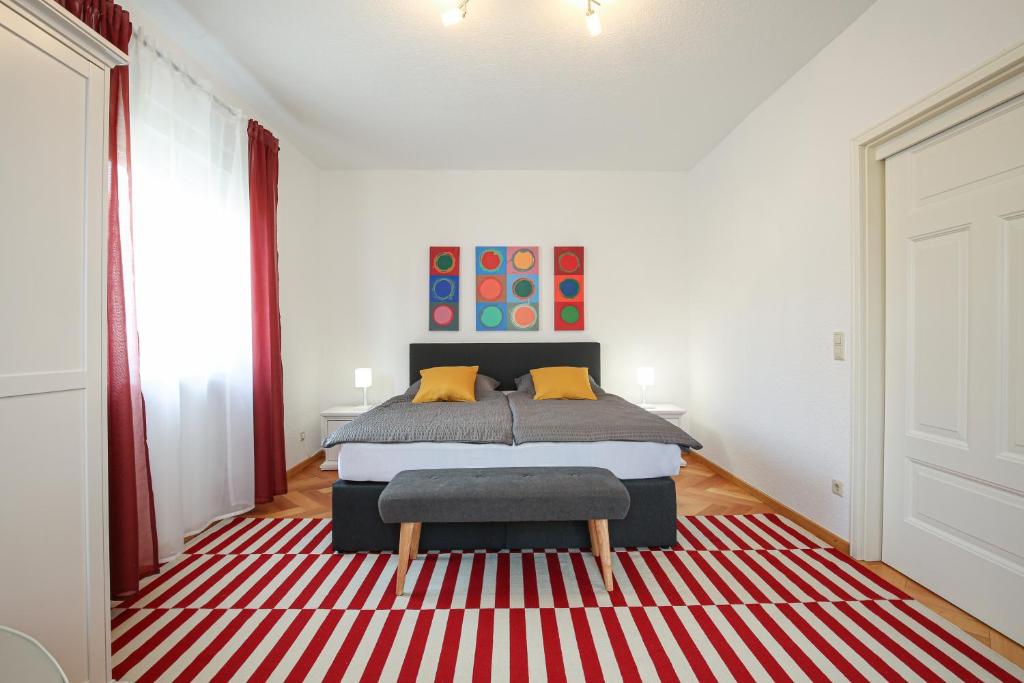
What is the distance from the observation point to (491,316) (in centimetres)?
432

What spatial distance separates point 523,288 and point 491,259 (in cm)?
42

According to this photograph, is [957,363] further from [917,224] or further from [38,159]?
[38,159]

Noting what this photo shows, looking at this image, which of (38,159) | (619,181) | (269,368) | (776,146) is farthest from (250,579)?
(619,181)

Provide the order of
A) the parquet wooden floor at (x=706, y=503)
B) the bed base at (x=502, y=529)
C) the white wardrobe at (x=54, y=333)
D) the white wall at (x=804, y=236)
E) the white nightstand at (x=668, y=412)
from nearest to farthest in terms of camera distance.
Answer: the white wardrobe at (x=54, y=333) → the parquet wooden floor at (x=706, y=503) → the white wall at (x=804, y=236) → the bed base at (x=502, y=529) → the white nightstand at (x=668, y=412)

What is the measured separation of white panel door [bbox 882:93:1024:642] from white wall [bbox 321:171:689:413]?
7.37ft

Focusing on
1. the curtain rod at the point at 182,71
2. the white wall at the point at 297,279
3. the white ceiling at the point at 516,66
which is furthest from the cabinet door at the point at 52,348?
the white wall at the point at 297,279

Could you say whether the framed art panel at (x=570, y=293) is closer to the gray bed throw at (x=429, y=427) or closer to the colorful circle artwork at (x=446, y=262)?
the colorful circle artwork at (x=446, y=262)

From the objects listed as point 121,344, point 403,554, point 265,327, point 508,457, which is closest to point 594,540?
point 508,457

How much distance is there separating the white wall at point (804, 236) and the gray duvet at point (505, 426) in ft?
2.55

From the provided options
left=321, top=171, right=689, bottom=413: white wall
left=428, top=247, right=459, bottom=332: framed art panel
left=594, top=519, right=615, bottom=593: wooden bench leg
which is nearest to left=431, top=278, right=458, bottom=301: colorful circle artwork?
left=428, top=247, right=459, bottom=332: framed art panel

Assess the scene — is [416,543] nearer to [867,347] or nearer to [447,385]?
[447,385]

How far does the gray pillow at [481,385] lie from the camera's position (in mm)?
3779

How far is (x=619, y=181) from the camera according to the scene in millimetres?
4395

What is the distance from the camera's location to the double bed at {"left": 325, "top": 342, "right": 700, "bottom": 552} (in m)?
2.30
